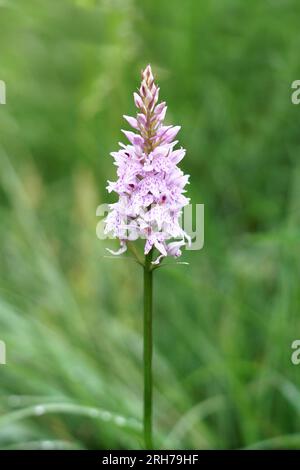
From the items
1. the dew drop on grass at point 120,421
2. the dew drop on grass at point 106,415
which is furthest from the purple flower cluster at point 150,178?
the dew drop on grass at point 106,415

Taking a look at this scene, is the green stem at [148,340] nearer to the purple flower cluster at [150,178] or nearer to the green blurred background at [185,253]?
the purple flower cluster at [150,178]

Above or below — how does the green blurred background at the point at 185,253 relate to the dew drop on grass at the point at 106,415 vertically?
above
